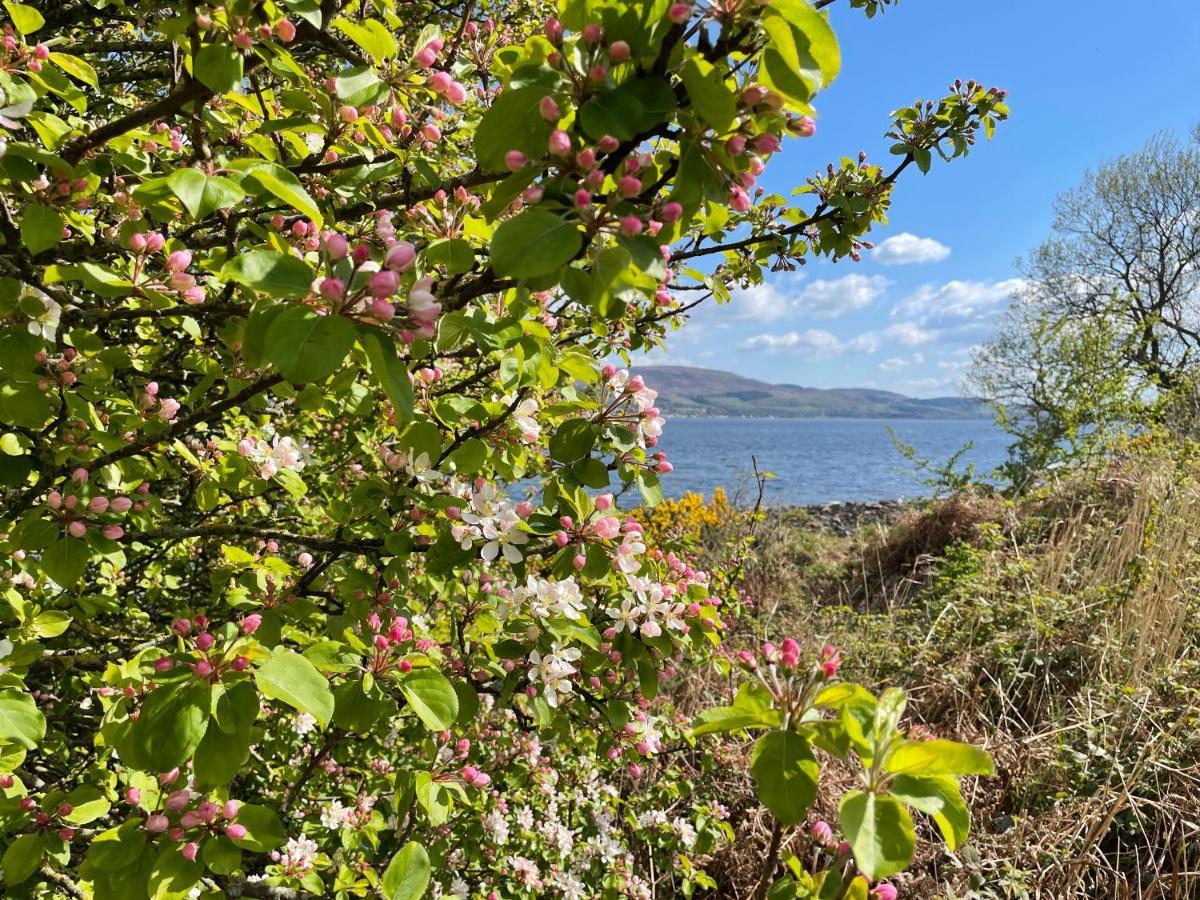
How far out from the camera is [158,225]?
1.64 meters

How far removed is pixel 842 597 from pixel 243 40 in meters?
7.03

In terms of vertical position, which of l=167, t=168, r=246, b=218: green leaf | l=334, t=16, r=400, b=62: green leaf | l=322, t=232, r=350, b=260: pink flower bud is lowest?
l=322, t=232, r=350, b=260: pink flower bud

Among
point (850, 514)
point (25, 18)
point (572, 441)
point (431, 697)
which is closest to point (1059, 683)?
point (572, 441)

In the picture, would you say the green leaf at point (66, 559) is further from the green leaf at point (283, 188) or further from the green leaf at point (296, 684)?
the green leaf at point (283, 188)

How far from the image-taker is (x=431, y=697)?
1.08m

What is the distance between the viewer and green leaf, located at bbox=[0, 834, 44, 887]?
4.00ft

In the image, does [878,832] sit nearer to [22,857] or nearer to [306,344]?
[306,344]

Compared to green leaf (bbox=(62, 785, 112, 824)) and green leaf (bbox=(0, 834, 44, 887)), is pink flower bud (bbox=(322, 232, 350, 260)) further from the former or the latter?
green leaf (bbox=(0, 834, 44, 887))

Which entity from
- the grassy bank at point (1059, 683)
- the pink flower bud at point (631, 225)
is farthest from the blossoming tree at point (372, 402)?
the grassy bank at point (1059, 683)

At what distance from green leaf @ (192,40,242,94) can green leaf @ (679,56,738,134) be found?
65 cm

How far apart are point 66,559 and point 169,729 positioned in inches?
25.8

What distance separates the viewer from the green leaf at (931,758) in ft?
2.39

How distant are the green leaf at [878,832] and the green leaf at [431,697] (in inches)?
22.7

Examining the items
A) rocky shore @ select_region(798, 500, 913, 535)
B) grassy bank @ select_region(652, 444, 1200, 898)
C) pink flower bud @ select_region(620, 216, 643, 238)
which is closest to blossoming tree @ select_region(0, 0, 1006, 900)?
pink flower bud @ select_region(620, 216, 643, 238)
